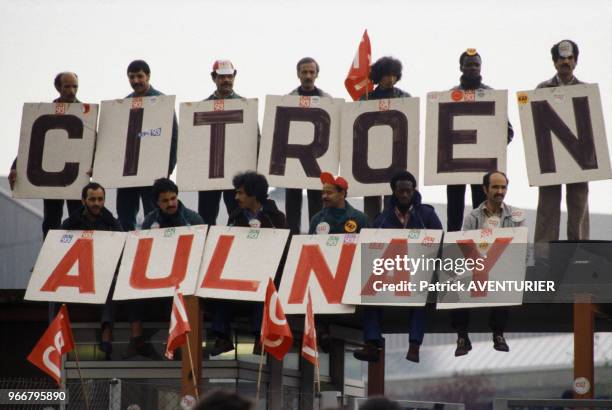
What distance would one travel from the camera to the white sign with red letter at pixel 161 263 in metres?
16.1

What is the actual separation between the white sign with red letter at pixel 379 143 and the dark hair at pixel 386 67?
31cm

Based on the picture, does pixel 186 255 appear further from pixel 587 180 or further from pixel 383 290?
pixel 587 180

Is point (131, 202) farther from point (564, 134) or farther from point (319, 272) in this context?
Result: point (564, 134)

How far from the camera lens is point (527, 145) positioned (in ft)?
55.7

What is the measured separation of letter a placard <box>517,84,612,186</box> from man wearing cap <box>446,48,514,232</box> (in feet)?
1.62

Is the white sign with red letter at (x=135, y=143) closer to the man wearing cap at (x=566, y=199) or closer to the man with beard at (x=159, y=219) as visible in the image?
the man with beard at (x=159, y=219)

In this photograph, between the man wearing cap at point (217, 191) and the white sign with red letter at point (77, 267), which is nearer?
the white sign with red letter at point (77, 267)

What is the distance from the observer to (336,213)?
1619 cm

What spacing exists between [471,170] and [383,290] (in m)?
2.09

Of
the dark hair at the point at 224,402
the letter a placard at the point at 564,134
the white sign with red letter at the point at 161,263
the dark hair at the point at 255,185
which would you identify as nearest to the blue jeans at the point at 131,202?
the white sign with red letter at the point at 161,263

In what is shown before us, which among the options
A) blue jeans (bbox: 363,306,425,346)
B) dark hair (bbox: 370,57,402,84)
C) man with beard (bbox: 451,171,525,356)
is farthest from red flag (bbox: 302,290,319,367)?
dark hair (bbox: 370,57,402,84)

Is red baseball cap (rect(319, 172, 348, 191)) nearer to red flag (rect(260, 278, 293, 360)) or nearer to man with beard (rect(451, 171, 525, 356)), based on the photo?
man with beard (rect(451, 171, 525, 356))

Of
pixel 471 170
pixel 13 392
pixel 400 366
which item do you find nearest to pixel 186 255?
pixel 13 392

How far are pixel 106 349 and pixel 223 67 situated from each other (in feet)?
11.7
